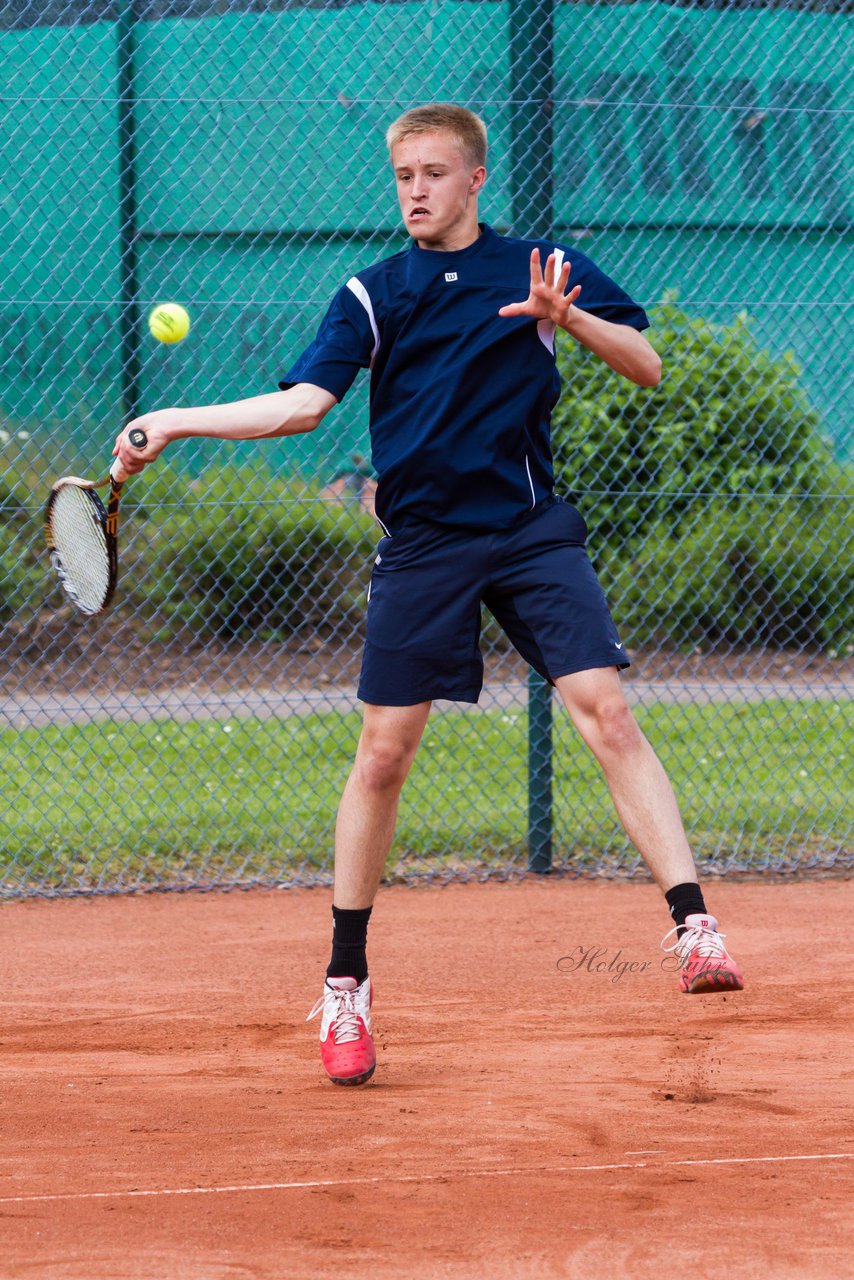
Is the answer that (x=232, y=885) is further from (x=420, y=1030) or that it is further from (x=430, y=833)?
(x=420, y=1030)

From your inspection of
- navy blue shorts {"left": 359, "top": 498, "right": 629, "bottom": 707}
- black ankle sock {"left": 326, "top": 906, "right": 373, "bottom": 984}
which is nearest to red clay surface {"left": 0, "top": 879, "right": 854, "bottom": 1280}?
black ankle sock {"left": 326, "top": 906, "right": 373, "bottom": 984}

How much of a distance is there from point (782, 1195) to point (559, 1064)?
2.84 feet

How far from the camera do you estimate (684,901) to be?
9.93 feet

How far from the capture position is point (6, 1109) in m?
3.13

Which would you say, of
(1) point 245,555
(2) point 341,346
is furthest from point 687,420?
(2) point 341,346

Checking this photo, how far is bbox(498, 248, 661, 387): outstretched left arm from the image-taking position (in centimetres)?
291

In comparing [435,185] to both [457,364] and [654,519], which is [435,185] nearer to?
[457,364]

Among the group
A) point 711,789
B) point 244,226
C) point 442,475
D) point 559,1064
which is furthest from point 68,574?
point 244,226

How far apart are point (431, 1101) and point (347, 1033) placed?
0.24 metres

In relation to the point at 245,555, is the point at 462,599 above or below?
above

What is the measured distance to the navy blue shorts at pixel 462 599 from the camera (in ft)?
10.3

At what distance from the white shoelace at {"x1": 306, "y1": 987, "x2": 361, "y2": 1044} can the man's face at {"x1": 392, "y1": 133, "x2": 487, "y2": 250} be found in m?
1.62

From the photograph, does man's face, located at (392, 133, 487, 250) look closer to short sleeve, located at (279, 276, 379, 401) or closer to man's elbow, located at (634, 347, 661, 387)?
short sleeve, located at (279, 276, 379, 401)

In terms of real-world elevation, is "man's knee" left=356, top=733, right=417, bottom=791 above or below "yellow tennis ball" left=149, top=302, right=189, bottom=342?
below
